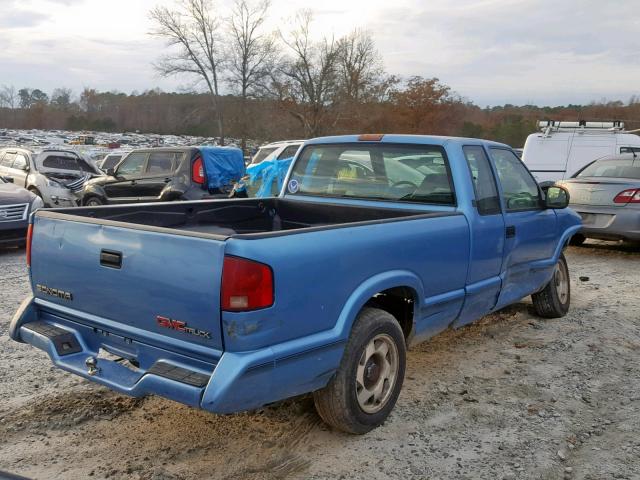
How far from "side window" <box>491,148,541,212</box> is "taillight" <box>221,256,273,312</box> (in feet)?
9.15

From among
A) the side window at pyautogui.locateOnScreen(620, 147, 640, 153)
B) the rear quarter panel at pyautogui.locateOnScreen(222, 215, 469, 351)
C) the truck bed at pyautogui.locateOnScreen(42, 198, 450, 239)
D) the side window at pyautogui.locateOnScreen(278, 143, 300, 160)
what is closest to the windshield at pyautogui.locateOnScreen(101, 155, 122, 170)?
the side window at pyautogui.locateOnScreen(278, 143, 300, 160)

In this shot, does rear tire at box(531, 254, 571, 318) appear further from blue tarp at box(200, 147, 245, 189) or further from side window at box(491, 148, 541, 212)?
blue tarp at box(200, 147, 245, 189)

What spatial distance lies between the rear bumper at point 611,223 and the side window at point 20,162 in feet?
40.6

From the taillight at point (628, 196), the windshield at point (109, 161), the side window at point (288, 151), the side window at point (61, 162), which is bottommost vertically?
the windshield at point (109, 161)

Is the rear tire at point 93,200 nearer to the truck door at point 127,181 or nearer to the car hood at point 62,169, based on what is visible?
the truck door at point 127,181

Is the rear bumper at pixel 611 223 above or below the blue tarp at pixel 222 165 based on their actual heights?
below

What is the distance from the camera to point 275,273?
271cm

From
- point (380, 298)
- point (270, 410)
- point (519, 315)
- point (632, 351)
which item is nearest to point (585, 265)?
point (519, 315)

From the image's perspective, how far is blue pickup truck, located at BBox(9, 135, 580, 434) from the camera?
8.86 ft

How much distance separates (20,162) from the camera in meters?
14.3

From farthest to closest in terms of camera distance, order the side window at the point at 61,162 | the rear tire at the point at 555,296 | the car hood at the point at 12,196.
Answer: the side window at the point at 61,162
the car hood at the point at 12,196
the rear tire at the point at 555,296

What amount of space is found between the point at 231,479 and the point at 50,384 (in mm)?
1825

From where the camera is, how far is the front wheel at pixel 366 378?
10.6 ft

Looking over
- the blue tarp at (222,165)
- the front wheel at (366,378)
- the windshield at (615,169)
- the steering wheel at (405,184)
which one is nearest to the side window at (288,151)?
the blue tarp at (222,165)
